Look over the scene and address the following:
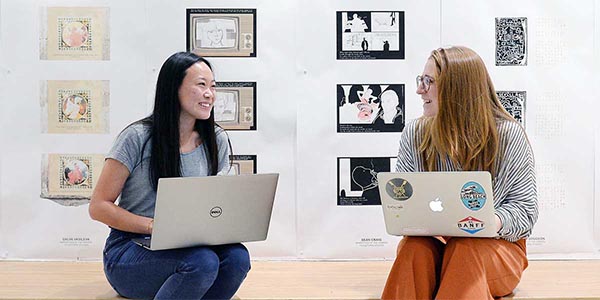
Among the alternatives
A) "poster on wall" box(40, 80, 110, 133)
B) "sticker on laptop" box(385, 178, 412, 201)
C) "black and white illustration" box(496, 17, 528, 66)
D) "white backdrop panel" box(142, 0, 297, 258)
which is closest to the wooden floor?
"white backdrop panel" box(142, 0, 297, 258)

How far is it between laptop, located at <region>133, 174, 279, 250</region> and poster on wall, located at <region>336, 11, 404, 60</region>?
1.05 metres

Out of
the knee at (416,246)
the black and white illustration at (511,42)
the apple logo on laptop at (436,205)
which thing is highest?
the black and white illustration at (511,42)

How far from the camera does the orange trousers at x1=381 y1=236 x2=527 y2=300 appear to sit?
7.67 ft

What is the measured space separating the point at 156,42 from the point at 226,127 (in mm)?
519

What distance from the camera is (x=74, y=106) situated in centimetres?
338

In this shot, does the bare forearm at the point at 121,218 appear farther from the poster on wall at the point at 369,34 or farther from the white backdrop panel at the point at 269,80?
the poster on wall at the point at 369,34

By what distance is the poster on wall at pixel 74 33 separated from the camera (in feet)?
11.0

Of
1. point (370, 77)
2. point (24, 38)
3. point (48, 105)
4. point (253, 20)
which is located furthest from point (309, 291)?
point (24, 38)

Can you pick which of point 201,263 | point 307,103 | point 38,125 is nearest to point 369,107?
point 307,103

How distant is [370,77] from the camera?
11.1 feet

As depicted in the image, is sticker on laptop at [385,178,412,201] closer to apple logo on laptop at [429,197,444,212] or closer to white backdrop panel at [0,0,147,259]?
apple logo on laptop at [429,197,444,212]

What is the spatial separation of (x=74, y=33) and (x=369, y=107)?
145 cm

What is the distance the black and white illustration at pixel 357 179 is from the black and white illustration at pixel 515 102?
65 centimetres

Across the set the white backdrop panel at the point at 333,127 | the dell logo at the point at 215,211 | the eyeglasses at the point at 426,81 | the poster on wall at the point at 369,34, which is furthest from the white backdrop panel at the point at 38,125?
the eyeglasses at the point at 426,81
